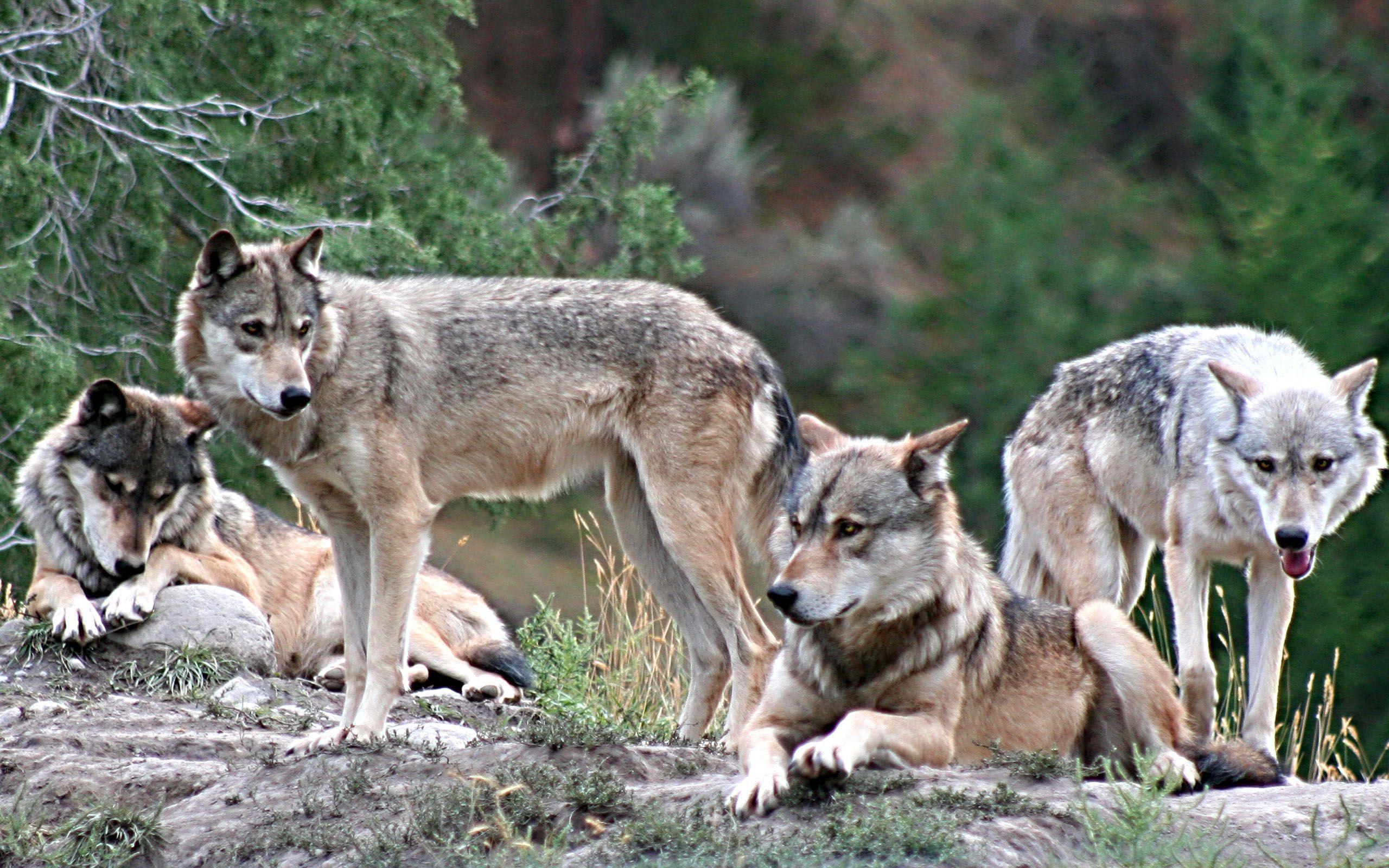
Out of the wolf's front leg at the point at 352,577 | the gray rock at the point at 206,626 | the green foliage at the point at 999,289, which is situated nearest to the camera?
the wolf's front leg at the point at 352,577

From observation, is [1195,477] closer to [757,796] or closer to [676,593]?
[676,593]

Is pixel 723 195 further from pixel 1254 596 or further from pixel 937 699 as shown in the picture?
pixel 937 699

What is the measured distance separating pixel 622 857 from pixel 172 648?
141 inches

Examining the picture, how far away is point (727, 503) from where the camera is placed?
6105 millimetres

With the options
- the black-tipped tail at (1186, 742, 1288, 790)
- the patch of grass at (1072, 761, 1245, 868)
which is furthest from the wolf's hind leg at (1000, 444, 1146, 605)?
the patch of grass at (1072, 761, 1245, 868)

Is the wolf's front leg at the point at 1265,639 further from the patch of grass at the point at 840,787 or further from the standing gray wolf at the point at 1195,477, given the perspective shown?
the patch of grass at the point at 840,787

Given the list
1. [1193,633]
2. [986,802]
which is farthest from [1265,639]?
[986,802]

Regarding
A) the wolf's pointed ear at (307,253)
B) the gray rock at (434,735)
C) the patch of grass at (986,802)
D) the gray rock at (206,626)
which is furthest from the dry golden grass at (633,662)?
the patch of grass at (986,802)

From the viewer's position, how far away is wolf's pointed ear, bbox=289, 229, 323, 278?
219 inches

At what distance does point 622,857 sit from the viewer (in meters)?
3.77

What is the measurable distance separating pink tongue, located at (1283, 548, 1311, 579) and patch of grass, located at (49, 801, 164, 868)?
4.22m

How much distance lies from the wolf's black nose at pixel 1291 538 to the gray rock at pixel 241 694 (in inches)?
167

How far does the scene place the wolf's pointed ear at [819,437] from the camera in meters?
4.82

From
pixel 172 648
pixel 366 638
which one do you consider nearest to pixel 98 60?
pixel 172 648
